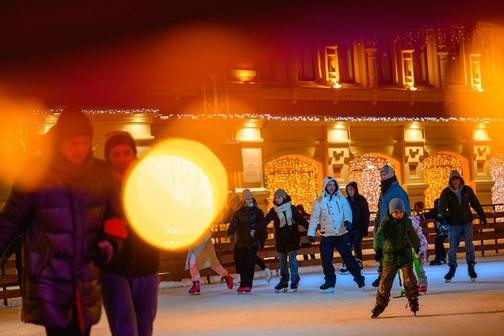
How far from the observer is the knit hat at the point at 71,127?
5.25 meters

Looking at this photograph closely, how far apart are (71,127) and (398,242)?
620 centimetres

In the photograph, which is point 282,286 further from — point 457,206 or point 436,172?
point 436,172

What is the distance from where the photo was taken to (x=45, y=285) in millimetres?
5051

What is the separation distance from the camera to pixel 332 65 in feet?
96.7

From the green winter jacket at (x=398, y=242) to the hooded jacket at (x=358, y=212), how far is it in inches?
300

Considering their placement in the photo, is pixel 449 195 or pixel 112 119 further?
pixel 112 119

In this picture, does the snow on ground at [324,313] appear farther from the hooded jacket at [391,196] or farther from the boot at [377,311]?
the hooded jacket at [391,196]

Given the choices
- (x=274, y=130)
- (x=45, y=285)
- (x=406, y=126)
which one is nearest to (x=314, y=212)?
(x=45, y=285)

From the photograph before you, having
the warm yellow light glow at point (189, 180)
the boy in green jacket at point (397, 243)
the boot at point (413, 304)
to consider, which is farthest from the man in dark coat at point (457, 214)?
the warm yellow light glow at point (189, 180)

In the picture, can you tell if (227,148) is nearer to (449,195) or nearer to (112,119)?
(112,119)

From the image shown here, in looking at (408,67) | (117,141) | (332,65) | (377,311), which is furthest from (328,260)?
(408,67)

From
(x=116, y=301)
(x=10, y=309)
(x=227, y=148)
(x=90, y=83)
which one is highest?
(x=90, y=83)

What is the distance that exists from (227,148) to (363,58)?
30.3 ft

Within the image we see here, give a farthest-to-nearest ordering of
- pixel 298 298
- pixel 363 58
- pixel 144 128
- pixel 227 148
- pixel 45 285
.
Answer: pixel 363 58
pixel 144 128
pixel 227 148
pixel 298 298
pixel 45 285
